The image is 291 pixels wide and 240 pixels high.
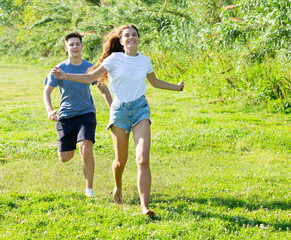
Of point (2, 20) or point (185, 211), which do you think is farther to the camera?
point (2, 20)

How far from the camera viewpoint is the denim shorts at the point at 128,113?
4789 millimetres

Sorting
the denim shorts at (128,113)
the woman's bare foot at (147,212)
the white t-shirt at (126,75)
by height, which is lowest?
the woman's bare foot at (147,212)

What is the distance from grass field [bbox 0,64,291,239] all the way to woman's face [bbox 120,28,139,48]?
6.06 feet

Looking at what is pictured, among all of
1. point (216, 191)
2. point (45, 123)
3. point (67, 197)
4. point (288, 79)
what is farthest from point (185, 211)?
point (288, 79)

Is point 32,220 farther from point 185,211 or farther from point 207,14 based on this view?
point 207,14

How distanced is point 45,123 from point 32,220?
6.23 m

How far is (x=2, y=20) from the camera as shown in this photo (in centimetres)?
4397

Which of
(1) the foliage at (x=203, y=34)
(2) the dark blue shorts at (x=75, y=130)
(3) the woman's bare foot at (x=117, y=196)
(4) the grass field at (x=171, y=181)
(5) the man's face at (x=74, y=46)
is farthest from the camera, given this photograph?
(1) the foliage at (x=203, y=34)

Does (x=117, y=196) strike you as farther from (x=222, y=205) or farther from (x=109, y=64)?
(x=109, y=64)

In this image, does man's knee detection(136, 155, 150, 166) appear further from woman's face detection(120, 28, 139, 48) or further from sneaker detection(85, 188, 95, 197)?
woman's face detection(120, 28, 139, 48)

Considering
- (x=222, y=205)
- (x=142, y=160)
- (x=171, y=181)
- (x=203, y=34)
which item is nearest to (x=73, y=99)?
(x=142, y=160)

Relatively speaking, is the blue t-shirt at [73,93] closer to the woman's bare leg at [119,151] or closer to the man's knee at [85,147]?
the man's knee at [85,147]

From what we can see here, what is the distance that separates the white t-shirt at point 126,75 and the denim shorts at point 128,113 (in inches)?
2.3

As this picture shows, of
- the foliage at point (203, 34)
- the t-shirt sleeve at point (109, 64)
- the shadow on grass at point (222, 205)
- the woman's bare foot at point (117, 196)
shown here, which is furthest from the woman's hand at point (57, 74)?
the foliage at point (203, 34)
